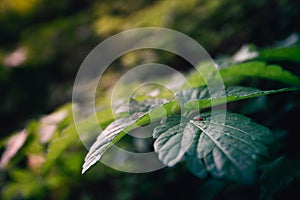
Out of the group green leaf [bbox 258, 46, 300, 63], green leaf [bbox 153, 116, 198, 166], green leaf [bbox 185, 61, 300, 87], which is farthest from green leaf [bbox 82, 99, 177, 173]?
green leaf [bbox 258, 46, 300, 63]

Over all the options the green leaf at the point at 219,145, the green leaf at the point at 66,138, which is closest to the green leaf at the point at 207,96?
the green leaf at the point at 219,145

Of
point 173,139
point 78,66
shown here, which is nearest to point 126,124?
point 173,139

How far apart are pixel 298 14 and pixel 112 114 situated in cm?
102

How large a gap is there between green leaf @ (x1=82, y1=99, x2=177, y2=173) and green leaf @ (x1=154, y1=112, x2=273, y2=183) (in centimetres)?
4

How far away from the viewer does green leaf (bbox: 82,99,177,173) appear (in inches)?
17.4

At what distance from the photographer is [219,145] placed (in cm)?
40

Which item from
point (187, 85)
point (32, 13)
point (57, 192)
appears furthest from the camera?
point (32, 13)

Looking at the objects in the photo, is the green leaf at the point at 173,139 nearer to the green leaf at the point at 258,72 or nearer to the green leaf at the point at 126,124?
the green leaf at the point at 126,124

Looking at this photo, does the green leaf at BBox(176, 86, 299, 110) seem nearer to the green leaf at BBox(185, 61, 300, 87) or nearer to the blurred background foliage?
the green leaf at BBox(185, 61, 300, 87)

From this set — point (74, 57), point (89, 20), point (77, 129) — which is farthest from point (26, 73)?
point (77, 129)

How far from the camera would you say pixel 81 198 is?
1298 mm

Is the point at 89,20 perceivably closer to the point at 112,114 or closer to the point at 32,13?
the point at 32,13

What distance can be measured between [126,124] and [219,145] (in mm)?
169

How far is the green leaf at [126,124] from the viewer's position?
442 mm
